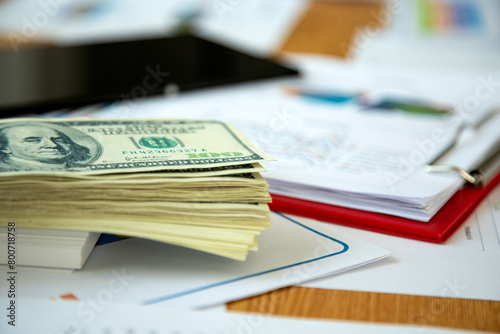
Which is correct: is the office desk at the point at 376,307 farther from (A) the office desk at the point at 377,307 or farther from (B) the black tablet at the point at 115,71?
(B) the black tablet at the point at 115,71

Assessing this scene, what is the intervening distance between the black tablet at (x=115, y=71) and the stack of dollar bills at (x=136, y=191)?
421 millimetres

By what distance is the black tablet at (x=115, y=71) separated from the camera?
106cm

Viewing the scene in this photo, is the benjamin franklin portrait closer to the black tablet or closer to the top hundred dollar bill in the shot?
the top hundred dollar bill

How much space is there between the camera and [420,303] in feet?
1.92

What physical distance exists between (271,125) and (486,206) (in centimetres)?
38

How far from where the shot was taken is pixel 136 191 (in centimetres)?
60

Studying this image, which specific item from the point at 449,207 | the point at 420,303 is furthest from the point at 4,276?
the point at 449,207

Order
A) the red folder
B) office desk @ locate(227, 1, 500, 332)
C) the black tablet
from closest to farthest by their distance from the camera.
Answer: office desk @ locate(227, 1, 500, 332), the red folder, the black tablet

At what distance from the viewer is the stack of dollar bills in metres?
0.58

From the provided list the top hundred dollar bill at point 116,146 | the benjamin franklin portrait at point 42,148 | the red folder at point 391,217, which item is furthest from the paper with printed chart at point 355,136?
the benjamin franklin portrait at point 42,148

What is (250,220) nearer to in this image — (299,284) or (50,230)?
(299,284)

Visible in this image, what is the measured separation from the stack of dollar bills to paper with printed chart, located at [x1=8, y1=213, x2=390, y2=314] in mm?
32

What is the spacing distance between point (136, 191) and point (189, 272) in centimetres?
10

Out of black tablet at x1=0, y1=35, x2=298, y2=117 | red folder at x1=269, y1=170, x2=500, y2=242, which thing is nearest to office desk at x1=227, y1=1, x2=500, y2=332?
red folder at x1=269, y1=170, x2=500, y2=242
